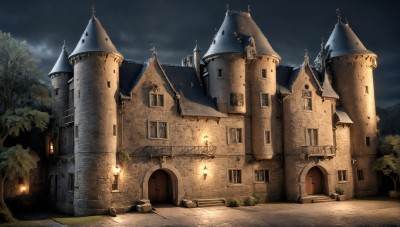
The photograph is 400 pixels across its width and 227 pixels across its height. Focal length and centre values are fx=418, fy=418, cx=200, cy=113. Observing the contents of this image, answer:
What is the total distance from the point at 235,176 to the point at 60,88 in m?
19.3

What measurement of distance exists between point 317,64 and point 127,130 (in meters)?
25.4

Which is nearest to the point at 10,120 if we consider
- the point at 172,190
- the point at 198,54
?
the point at 172,190

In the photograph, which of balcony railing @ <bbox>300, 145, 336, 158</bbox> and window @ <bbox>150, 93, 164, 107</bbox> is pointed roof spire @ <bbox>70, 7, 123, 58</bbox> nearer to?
window @ <bbox>150, 93, 164, 107</bbox>

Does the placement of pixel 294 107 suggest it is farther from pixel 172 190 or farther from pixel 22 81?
pixel 22 81

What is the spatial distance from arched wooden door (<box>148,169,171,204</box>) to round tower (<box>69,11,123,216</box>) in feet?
17.6

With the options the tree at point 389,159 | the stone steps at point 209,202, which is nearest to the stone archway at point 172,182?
the stone steps at point 209,202

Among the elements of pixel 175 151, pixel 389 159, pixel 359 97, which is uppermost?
pixel 359 97

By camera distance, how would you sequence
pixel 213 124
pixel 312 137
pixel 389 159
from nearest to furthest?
pixel 213 124
pixel 312 137
pixel 389 159

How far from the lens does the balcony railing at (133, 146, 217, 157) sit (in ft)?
121

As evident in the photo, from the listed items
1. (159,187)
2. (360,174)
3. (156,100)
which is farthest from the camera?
(360,174)

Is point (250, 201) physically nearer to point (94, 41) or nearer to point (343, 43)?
point (94, 41)

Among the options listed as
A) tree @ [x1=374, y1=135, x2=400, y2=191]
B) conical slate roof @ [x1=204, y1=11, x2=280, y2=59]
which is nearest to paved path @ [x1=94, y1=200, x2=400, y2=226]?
tree @ [x1=374, y1=135, x2=400, y2=191]

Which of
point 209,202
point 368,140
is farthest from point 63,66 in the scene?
point 368,140

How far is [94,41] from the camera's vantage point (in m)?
36.1
